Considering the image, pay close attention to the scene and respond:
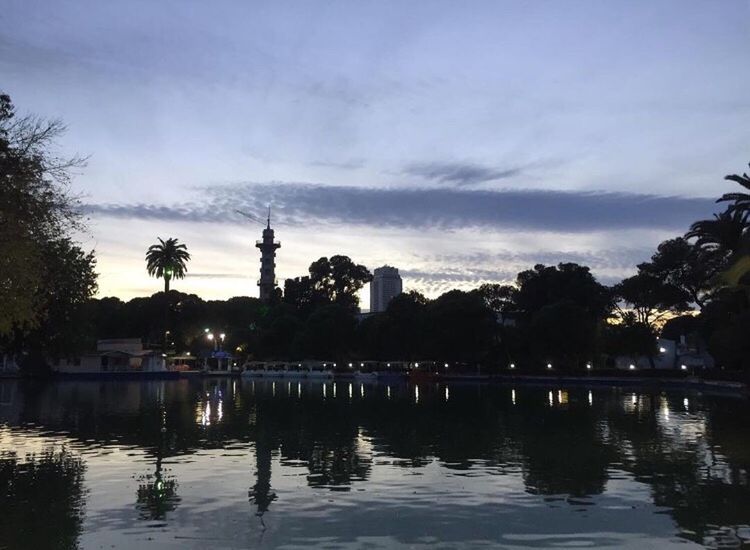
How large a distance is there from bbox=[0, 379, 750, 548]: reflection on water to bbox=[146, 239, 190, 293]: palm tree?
244 ft

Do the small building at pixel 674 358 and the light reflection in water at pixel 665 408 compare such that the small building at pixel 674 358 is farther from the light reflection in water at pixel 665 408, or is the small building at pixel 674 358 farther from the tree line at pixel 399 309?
the light reflection in water at pixel 665 408

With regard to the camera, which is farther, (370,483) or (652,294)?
(652,294)

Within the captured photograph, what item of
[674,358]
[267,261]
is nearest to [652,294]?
[674,358]

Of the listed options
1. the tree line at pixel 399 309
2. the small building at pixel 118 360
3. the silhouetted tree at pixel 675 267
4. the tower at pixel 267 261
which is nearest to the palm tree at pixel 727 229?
the tree line at pixel 399 309

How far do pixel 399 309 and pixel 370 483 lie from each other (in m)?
93.1

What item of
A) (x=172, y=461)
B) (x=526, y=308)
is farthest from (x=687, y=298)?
(x=172, y=461)

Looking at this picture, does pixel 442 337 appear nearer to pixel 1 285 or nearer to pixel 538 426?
pixel 538 426

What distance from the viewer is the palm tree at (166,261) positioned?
10594 cm

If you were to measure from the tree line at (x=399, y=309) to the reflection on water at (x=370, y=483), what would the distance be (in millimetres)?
4832

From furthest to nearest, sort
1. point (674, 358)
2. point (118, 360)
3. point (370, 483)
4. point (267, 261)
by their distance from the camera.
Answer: point (267, 261), point (674, 358), point (118, 360), point (370, 483)

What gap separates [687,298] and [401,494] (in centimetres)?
8459

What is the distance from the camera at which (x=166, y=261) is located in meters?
106

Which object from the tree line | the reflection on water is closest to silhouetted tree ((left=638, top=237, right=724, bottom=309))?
the tree line

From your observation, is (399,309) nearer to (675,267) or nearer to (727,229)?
(675,267)
